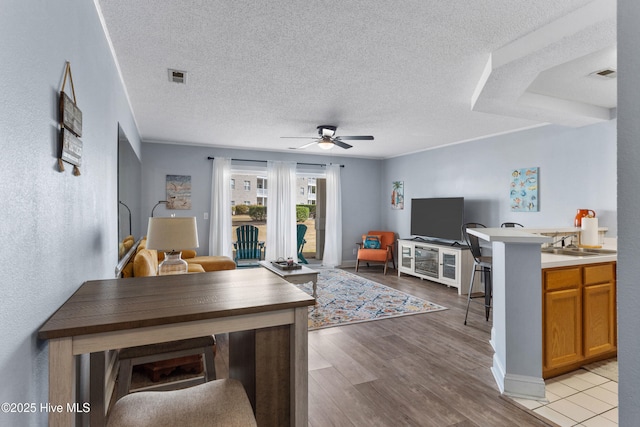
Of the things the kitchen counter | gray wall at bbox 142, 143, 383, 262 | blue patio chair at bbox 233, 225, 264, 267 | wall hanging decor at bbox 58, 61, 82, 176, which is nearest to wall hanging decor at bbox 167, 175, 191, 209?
gray wall at bbox 142, 143, 383, 262

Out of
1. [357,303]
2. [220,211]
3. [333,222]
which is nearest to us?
[357,303]

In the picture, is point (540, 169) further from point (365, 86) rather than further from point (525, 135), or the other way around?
point (365, 86)

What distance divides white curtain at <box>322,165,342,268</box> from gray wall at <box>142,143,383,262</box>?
240 millimetres

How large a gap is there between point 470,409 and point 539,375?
58cm

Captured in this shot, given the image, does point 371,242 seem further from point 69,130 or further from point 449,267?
point 69,130

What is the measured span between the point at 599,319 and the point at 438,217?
333 cm

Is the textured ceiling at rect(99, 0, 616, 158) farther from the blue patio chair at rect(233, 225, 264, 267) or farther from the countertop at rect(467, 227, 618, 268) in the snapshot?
the blue patio chair at rect(233, 225, 264, 267)

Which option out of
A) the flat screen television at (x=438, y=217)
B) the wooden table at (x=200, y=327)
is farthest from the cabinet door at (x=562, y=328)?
the flat screen television at (x=438, y=217)

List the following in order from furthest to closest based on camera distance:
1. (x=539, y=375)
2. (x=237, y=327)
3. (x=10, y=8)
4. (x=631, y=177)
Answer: (x=539, y=375) → (x=237, y=327) → (x=10, y=8) → (x=631, y=177)

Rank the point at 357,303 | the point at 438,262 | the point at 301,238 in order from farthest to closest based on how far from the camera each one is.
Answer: the point at 301,238, the point at 438,262, the point at 357,303

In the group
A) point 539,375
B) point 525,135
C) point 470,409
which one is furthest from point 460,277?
point 470,409

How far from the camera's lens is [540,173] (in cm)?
451

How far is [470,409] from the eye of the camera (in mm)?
2125

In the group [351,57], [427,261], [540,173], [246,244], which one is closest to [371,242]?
[427,261]
